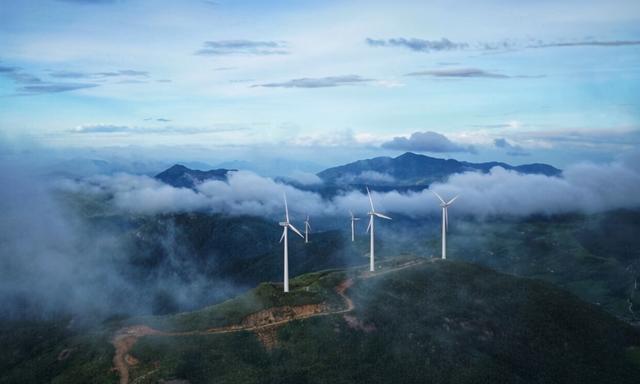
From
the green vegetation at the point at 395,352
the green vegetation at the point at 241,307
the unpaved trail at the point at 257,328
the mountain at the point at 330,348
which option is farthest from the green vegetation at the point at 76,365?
the green vegetation at the point at 241,307

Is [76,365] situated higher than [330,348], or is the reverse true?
[330,348]

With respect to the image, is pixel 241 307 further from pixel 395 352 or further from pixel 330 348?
pixel 395 352

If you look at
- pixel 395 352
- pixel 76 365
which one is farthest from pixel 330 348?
pixel 76 365

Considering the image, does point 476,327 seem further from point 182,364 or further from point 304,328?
point 182,364

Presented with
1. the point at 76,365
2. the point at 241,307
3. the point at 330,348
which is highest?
the point at 241,307

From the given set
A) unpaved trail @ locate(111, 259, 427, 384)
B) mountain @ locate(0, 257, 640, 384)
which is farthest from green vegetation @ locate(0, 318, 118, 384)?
unpaved trail @ locate(111, 259, 427, 384)

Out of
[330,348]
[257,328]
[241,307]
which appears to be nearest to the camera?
[330,348]

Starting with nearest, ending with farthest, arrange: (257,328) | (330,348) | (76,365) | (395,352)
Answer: (76,365), (330,348), (395,352), (257,328)

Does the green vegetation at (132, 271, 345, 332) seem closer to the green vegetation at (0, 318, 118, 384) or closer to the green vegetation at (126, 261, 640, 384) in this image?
the green vegetation at (126, 261, 640, 384)

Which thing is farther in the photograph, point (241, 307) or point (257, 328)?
point (241, 307)

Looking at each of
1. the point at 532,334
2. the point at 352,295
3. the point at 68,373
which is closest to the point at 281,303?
the point at 352,295
